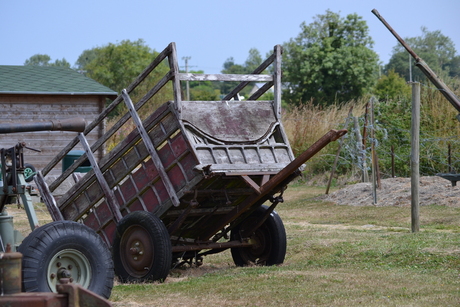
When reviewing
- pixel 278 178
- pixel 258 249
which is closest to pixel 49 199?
pixel 258 249

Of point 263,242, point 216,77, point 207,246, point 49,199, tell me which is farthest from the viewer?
point 263,242

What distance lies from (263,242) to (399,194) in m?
10.9

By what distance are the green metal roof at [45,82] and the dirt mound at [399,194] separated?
8.13m

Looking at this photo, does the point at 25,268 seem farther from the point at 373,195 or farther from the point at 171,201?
the point at 373,195

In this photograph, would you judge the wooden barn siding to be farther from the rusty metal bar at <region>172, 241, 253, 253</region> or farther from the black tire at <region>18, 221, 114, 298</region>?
the black tire at <region>18, 221, 114, 298</region>

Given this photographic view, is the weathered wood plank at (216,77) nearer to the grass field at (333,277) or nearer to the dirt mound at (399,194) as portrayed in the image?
the grass field at (333,277)

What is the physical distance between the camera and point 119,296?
8.14 metres

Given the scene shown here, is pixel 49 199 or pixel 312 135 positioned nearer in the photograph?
pixel 49 199

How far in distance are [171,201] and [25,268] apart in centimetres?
324

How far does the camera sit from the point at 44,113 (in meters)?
23.4

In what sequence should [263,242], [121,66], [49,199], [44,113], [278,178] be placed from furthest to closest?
[121,66] < [44,113] < [263,242] < [49,199] < [278,178]

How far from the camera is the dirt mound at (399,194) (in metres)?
19.6

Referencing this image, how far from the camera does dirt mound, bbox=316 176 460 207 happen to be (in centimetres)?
1964

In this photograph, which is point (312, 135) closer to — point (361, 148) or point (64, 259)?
point (361, 148)
